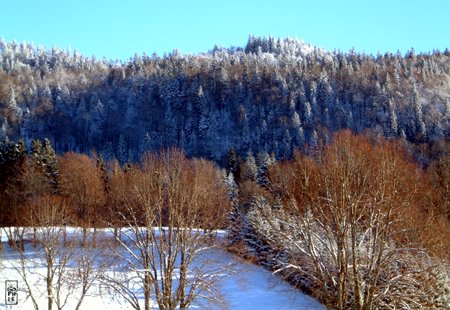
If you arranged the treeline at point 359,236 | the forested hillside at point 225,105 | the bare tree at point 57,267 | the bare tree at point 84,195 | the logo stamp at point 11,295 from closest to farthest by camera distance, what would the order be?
the treeline at point 359,236 → the bare tree at point 57,267 → the logo stamp at point 11,295 → the bare tree at point 84,195 → the forested hillside at point 225,105

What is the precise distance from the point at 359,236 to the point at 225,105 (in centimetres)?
11696

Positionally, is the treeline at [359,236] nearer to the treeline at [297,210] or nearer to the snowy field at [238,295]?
the treeline at [297,210]

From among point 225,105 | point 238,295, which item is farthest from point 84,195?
point 225,105

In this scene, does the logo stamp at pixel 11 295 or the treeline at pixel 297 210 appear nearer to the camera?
the treeline at pixel 297 210

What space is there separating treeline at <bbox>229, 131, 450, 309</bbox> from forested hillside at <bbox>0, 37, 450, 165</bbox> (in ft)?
→ 271

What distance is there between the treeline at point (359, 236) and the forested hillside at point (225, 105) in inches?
3253

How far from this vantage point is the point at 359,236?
20.1 m

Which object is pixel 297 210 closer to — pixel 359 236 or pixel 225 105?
pixel 359 236

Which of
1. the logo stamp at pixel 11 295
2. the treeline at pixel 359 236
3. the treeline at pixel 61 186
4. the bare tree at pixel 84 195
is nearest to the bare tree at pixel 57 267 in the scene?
the logo stamp at pixel 11 295

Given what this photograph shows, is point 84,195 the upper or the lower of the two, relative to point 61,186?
lower

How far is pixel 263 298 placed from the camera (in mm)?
29750

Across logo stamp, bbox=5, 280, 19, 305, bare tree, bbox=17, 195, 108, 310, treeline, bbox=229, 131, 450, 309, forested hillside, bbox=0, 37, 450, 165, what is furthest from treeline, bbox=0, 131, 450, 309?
forested hillside, bbox=0, 37, 450, 165

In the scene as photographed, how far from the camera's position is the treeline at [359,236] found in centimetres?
1372

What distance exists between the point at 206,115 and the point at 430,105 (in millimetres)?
56739
